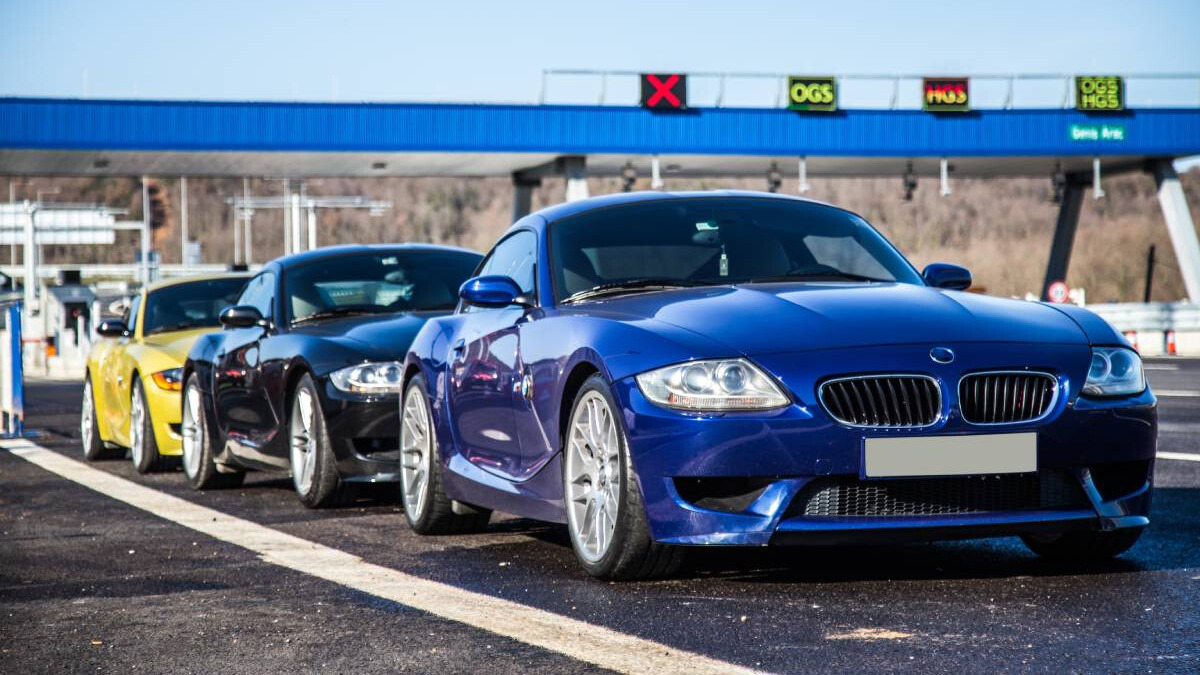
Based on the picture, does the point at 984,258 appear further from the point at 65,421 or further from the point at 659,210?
the point at 659,210

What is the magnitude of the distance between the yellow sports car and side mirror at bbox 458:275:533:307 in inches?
A: 218

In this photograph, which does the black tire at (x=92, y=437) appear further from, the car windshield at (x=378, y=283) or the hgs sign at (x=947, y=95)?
the hgs sign at (x=947, y=95)

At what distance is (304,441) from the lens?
368 inches

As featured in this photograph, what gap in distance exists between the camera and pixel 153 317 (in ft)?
44.1

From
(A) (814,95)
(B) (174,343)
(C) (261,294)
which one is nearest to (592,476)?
(C) (261,294)

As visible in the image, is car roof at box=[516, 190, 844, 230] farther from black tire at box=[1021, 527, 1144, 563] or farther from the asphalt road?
black tire at box=[1021, 527, 1144, 563]

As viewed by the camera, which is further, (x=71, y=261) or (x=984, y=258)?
(x=71, y=261)

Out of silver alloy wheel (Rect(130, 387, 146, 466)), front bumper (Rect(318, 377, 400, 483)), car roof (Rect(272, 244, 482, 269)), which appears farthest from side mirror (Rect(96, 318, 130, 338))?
front bumper (Rect(318, 377, 400, 483))

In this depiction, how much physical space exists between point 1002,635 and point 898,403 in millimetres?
990

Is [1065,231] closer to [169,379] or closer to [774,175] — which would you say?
[774,175]

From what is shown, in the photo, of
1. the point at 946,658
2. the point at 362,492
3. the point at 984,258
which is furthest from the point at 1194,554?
the point at 984,258

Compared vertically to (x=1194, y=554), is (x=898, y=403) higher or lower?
higher

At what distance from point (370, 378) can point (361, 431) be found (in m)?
0.28

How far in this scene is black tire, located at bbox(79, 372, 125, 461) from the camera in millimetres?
13625
